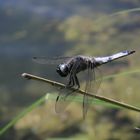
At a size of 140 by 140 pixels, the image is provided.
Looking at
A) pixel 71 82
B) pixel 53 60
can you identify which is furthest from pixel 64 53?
pixel 71 82

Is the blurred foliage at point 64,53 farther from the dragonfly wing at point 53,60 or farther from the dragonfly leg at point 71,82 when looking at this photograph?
the dragonfly leg at point 71,82

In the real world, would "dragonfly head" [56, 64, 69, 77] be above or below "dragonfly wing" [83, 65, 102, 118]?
above

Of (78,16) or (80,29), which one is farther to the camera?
(78,16)

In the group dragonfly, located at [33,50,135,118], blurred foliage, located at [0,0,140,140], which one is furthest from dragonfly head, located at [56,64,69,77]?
blurred foliage, located at [0,0,140,140]

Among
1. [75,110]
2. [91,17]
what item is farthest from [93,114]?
[91,17]

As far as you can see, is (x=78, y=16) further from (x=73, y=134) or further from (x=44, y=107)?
(x=73, y=134)

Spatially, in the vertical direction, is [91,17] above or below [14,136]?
above

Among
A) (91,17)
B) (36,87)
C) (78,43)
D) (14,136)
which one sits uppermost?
(91,17)

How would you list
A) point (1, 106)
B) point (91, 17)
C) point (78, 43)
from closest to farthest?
point (1, 106) < point (78, 43) < point (91, 17)

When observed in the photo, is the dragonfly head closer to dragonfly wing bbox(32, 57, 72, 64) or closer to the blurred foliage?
dragonfly wing bbox(32, 57, 72, 64)
